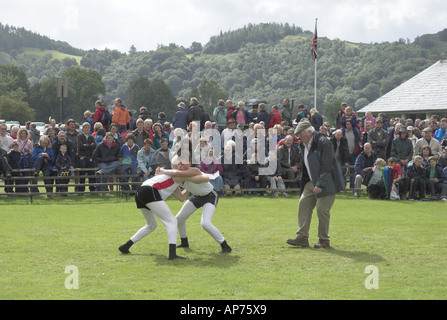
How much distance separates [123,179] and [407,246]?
11259 mm

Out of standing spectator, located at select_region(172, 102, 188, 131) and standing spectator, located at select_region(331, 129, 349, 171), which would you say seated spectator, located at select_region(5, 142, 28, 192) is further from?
standing spectator, located at select_region(331, 129, 349, 171)

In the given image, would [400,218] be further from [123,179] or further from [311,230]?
[123,179]

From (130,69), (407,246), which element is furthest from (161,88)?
(407,246)

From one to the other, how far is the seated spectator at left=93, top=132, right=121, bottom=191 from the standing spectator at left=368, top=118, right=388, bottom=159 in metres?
8.68

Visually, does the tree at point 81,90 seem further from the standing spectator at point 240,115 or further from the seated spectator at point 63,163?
the seated spectator at point 63,163

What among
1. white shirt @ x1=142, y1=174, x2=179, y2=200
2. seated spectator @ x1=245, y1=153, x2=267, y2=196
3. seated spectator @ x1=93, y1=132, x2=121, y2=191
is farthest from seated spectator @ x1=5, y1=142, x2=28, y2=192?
white shirt @ x1=142, y1=174, x2=179, y2=200

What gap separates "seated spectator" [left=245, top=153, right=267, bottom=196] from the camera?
19.5 meters

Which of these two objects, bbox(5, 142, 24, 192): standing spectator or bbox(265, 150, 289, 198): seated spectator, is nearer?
bbox(5, 142, 24, 192): standing spectator

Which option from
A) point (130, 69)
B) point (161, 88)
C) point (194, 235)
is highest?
point (130, 69)

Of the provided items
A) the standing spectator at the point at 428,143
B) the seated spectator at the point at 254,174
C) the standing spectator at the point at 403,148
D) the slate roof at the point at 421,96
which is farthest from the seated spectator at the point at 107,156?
the slate roof at the point at 421,96

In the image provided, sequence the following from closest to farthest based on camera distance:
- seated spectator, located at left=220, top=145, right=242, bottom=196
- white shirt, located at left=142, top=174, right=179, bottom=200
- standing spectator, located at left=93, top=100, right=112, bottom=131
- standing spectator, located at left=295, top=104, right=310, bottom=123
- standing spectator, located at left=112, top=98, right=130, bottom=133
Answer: white shirt, located at left=142, top=174, right=179, bottom=200 → seated spectator, located at left=220, top=145, right=242, bottom=196 → standing spectator, located at left=112, top=98, right=130, bottom=133 → standing spectator, located at left=93, top=100, right=112, bottom=131 → standing spectator, located at left=295, top=104, right=310, bottom=123

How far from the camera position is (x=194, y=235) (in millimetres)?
12086

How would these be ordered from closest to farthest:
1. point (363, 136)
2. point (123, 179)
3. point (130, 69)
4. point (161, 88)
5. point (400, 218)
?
point (400, 218), point (123, 179), point (363, 136), point (161, 88), point (130, 69)

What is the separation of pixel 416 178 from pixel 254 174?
203 inches
